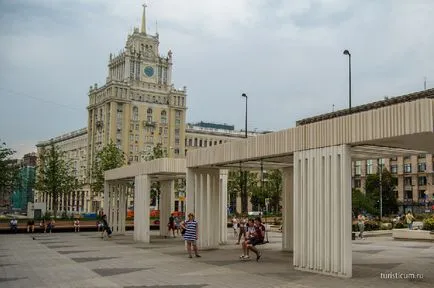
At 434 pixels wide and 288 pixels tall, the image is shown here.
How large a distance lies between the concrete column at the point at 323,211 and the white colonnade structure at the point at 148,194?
7.57 m

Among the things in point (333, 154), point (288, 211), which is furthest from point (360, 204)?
point (333, 154)

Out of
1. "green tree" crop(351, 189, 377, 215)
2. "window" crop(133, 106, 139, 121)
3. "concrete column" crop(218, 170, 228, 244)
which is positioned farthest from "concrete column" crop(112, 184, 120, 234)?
"window" crop(133, 106, 139, 121)

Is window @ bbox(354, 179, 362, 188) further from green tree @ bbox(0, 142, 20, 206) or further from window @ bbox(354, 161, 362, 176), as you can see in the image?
green tree @ bbox(0, 142, 20, 206)

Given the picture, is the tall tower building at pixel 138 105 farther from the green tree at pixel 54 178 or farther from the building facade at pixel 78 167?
the green tree at pixel 54 178

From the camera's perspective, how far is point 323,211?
50.2ft

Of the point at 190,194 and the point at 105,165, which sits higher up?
the point at 105,165

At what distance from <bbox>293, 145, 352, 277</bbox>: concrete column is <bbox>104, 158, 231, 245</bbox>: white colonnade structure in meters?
7.57

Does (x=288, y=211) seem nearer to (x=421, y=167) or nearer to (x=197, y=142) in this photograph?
(x=421, y=167)

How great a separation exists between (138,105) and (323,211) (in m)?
105

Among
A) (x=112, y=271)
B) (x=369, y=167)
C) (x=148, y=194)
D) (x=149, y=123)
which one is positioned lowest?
(x=112, y=271)

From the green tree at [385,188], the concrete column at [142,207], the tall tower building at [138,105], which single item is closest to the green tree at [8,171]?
the concrete column at [142,207]

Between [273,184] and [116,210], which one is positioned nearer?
[116,210]

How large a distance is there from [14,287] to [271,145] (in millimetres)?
8966

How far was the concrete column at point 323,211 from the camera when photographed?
576 inches
